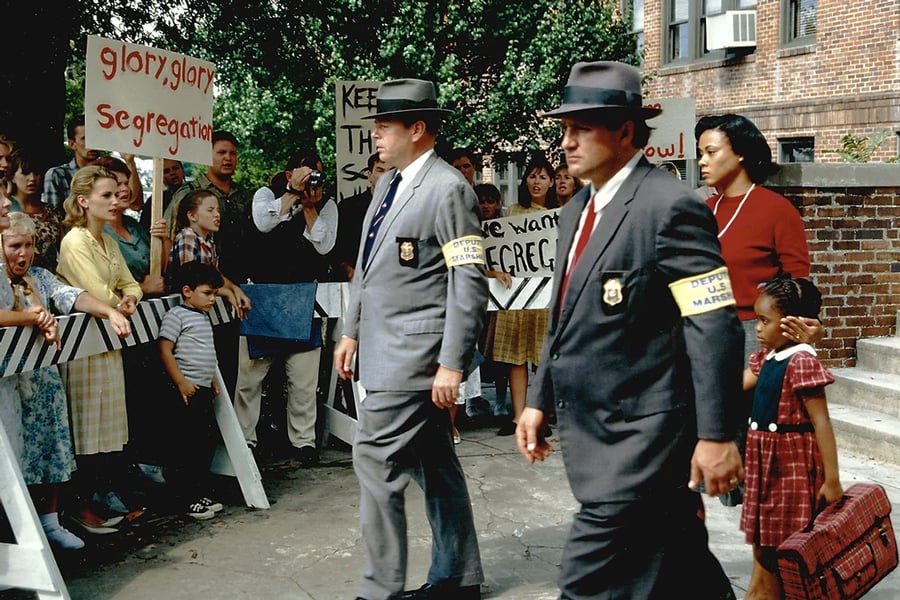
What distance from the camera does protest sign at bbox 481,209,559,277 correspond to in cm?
842

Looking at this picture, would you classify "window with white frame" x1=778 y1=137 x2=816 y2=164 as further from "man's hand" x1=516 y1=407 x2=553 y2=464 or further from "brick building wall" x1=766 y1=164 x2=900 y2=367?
"man's hand" x1=516 y1=407 x2=553 y2=464

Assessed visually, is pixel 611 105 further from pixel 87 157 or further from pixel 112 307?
pixel 87 157

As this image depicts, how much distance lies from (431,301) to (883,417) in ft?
15.7

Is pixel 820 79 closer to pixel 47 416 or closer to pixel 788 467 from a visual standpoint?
pixel 788 467

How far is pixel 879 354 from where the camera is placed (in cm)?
891

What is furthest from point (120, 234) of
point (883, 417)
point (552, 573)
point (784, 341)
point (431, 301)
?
point (883, 417)

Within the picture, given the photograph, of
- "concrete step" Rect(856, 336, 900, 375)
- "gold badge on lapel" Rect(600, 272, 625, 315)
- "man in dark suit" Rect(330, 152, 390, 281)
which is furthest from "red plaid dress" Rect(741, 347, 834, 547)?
"concrete step" Rect(856, 336, 900, 375)

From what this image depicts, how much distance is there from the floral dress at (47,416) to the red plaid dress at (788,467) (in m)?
3.19

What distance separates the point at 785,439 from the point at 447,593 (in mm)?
1549

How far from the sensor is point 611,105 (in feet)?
11.1

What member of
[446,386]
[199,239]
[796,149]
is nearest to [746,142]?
[446,386]

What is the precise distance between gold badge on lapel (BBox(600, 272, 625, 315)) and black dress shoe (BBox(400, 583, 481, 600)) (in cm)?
194

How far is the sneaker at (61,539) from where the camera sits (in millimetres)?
5445

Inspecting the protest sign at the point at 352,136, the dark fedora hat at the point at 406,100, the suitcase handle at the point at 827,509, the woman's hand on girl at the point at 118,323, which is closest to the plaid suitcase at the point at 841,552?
the suitcase handle at the point at 827,509
